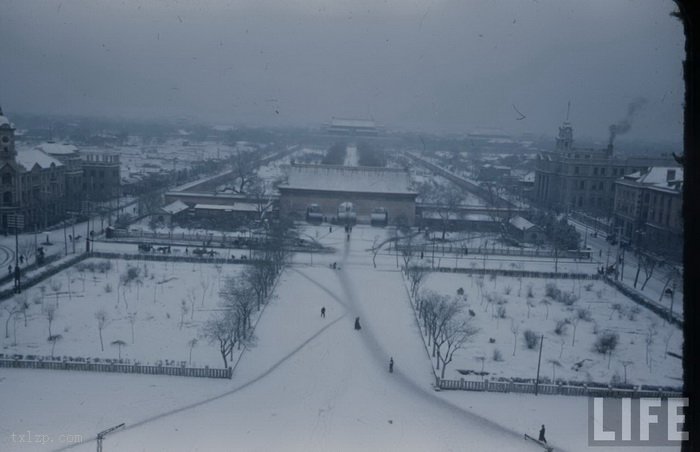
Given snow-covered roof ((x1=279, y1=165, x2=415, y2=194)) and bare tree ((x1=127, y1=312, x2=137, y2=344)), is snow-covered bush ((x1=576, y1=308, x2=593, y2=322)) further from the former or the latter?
snow-covered roof ((x1=279, y1=165, x2=415, y2=194))

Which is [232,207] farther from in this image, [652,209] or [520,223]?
[652,209]

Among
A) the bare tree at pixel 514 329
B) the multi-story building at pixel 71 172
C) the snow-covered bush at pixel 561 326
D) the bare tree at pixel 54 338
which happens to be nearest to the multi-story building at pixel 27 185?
the multi-story building at pixel 71 172

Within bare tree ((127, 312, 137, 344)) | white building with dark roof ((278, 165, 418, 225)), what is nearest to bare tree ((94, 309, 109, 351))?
bare tree ((127, 312, 137, 344))

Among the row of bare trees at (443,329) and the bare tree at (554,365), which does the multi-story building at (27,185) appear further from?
the bare tree at (554,365)

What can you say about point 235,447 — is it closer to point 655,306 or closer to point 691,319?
point 691,319

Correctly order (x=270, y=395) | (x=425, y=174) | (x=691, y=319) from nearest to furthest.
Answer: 1. (x=691, y=319)
2. (x=270, y=395)
3. (x=425, y=174)

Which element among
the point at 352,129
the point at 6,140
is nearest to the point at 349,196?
the point at 6,140

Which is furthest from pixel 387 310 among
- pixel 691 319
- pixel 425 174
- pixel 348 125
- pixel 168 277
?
pixel 348 125

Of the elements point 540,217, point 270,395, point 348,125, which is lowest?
point 270,395
